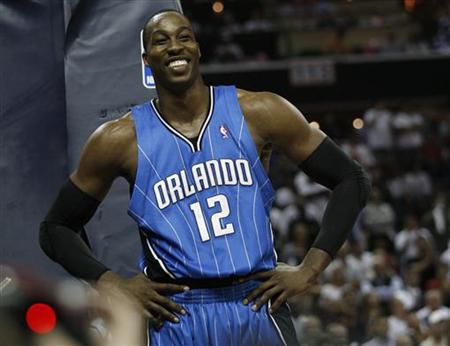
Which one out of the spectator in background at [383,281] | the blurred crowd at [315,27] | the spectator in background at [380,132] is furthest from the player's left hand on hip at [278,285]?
the blurred crowd at [315,27]

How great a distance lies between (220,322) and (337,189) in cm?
66

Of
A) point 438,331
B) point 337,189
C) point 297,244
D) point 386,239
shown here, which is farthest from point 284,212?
point 337,189

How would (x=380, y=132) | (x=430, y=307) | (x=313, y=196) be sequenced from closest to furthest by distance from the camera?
(x=430, y=307) → (x=313, y=196) → (x=380, y=132)

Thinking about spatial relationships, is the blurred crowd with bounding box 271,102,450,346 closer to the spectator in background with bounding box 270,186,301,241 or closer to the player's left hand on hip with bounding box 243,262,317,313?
the spectator in background with bounding box 270,186,301,241

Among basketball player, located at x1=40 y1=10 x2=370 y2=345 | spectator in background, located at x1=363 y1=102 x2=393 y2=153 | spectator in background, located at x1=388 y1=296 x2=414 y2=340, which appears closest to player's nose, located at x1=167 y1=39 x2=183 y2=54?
basketball player, located at x1=40 y1=10 x2=370 y2=345

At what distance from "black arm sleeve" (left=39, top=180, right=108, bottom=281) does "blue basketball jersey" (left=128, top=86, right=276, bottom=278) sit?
7.7 inches

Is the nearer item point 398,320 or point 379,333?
point 379,333

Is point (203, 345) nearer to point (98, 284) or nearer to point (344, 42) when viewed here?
point (98, 284)

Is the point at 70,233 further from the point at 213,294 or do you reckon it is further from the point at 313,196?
the point at 313,196

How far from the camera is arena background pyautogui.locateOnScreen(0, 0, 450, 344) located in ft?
16.2

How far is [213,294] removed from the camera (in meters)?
3.72

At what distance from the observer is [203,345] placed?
370 cm

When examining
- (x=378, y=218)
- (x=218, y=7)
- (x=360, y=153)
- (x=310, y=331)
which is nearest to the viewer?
(x=310, y=331)

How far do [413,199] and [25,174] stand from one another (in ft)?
42.6
